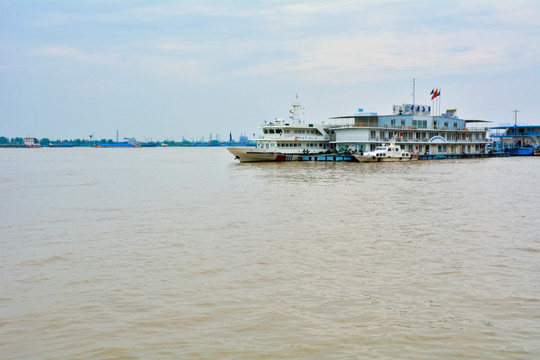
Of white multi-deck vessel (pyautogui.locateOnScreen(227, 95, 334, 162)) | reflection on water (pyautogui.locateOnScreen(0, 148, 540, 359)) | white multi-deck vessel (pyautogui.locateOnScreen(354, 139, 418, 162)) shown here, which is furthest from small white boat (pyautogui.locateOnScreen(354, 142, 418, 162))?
reflection on water (pyautogui.locateOnScreen(0, 148, 540, 359))

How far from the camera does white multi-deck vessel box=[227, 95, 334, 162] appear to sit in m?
69.2


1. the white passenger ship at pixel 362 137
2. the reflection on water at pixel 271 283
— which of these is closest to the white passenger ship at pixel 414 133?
the white passenger ship at pixel 362 137

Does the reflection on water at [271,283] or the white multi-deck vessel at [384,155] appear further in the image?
the white multi-deck vessel at [384,155]

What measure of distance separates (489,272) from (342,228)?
23.3 ft

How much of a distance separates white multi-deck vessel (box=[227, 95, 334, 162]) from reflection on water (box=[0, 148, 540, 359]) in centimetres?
4556

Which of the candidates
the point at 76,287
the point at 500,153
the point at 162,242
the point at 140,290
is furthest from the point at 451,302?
the point at 500,153

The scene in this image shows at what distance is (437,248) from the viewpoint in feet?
49.6

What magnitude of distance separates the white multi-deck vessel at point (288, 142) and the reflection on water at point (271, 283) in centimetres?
4556

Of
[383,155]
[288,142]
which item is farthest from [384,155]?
[288,142]

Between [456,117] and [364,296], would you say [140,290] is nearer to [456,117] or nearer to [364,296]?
[364,296]

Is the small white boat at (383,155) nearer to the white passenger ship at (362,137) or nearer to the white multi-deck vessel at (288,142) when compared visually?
the white passenger ship at (362,137)

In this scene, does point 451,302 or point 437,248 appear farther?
point 437,248

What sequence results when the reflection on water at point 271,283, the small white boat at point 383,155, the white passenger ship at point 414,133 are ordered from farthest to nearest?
the white passenger ship at point 414,133 < the small white boat at point 383,155 < the reflection on water at point 271,283

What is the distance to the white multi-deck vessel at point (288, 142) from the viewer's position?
6925cm
